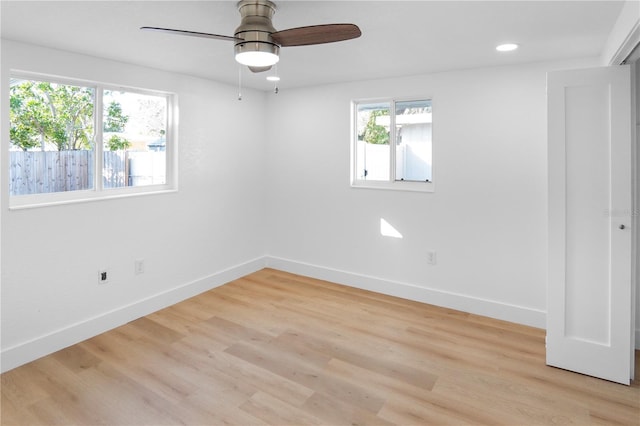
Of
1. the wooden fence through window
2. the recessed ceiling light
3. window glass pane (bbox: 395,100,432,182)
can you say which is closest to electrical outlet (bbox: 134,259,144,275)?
the wooden fence through window

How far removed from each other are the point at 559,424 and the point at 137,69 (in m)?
3.96

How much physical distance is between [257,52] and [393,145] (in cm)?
238

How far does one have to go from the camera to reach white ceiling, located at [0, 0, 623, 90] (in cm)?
211

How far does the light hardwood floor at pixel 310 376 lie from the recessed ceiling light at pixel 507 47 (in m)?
2.23

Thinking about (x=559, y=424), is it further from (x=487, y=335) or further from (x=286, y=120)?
(x=286, y=120)

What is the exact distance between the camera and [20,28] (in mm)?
2420

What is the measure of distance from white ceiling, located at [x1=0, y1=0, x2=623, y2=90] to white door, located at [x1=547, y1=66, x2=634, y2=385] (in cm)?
41

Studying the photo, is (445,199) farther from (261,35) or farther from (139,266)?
→ (139,266)

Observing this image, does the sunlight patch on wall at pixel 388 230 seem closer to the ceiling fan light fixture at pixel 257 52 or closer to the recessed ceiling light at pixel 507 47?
the recessed ceiling light at pixel 507 47

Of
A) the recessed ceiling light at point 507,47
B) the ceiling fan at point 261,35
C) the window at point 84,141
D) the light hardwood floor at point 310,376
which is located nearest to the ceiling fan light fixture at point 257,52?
the ceiling fan at point 261,35

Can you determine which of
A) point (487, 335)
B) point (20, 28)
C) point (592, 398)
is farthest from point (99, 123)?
point (592, 398)

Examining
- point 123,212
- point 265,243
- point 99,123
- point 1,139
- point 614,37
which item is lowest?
point 265,243

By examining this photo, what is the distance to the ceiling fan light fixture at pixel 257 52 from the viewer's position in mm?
1999

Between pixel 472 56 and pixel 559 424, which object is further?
pixel 472 56
